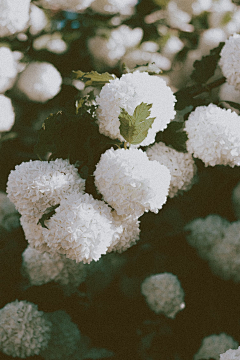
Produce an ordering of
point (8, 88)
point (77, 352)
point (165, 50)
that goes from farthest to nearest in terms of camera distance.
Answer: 1. point (165, 50)
2. point (8, 88)
3. point (77, 352)

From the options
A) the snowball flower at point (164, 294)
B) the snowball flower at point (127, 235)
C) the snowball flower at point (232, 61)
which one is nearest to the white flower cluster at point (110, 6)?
the snowball flower at point (232, 61)

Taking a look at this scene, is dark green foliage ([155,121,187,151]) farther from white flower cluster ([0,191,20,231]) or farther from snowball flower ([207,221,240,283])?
white flower cluster ([0,191,20,231])

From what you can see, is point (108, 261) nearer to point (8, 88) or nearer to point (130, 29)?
point (8, 88)

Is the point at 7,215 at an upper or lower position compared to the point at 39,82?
lower

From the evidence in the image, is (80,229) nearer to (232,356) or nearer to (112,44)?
(232,356)

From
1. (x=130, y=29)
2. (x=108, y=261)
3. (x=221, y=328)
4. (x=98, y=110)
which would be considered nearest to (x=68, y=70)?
(x=130, y=29)

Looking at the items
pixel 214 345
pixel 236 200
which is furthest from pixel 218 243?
pixel 214 345
